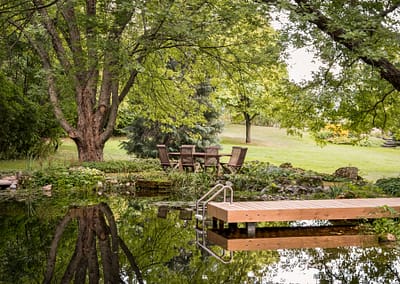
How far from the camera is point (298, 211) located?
8367 mm

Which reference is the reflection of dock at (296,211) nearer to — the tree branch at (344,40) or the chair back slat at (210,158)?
the tree branch at (344,40)

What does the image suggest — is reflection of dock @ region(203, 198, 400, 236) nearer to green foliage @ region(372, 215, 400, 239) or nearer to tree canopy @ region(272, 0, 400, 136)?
green foliage @ region(372, 215, 400, 239)

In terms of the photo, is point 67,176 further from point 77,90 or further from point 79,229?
point 79,229

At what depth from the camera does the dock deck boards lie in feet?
26.6

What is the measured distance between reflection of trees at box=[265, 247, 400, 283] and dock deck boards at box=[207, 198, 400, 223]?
110cm

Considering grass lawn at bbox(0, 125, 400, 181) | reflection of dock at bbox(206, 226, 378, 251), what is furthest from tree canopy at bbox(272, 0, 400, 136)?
grass lawn at bbox(0, 125, 400, 181)

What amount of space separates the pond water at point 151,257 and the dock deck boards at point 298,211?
417mm

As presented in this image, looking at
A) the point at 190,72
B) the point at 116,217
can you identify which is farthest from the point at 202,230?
the point at 190,72

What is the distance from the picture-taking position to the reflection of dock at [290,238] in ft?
24.5

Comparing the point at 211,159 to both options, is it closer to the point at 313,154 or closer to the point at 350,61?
the point at 350,61

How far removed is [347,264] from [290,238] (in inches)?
66.2

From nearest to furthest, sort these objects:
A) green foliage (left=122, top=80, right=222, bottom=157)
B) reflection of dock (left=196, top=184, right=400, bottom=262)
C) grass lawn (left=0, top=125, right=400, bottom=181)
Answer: reflection of dock (left=196, top=184, right=400, bottom=262) → green foliage (left=122, top=80, right=222, bottom=157) → grass lawn (left=0, top=125, right=400, bottom=181)

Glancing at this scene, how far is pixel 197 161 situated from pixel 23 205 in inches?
248

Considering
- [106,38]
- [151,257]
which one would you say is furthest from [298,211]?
[106,38]
